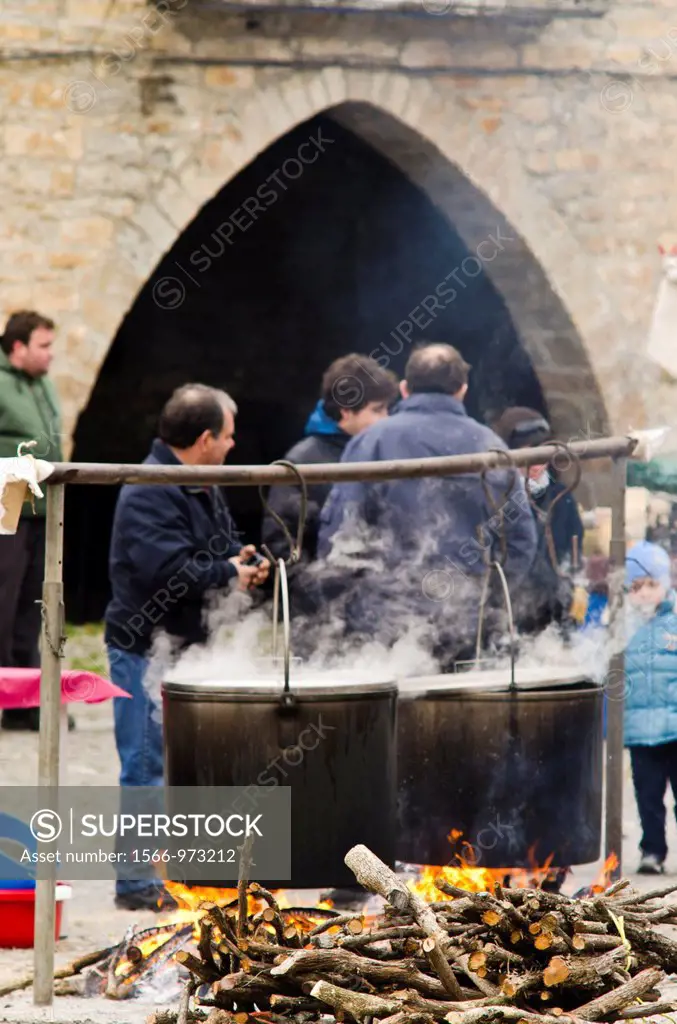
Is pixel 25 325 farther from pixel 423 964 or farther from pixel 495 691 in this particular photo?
pixel 423 964

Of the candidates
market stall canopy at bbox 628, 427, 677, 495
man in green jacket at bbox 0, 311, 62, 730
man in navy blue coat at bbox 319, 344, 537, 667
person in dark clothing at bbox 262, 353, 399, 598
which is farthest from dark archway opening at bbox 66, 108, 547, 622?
man in navy blue coat at bbox 319, 344, 537, 667

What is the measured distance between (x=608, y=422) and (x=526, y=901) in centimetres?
723

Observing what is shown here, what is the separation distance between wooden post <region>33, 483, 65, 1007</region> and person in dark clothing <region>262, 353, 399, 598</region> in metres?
1.77

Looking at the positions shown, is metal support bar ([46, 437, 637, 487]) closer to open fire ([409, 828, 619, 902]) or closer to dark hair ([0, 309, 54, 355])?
open fire ([409, 828, 619, 902])

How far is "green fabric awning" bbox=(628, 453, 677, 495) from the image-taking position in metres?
8.00

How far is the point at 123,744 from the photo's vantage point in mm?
6043

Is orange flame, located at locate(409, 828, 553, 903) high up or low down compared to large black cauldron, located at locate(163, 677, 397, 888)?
down

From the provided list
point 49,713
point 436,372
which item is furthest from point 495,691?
point 436,372

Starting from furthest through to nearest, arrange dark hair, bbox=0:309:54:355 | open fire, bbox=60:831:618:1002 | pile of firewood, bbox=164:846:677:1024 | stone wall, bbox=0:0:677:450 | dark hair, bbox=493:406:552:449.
Answer: stone wall, bbox=0:0:677:450, dark hair, bbox=0:309:54:355, dark hair, bbox=493:406:552:449, open fire, bbox=60:831:618:1002, pile of firewood, bbox=164:846:677:1024

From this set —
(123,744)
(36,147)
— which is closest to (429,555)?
(123,744)

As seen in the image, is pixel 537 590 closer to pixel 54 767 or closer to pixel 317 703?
pixel 317 703

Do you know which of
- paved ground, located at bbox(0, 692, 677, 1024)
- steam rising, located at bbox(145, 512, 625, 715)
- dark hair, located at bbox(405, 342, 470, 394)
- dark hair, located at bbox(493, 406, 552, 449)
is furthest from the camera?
dark hair, located at bbox(493, 406, 552, 449)

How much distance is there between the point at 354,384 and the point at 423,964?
9.63 ft

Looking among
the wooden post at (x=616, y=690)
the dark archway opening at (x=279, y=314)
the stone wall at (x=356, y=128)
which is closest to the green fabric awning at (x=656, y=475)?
the wooden post at (x=616, y=690)
